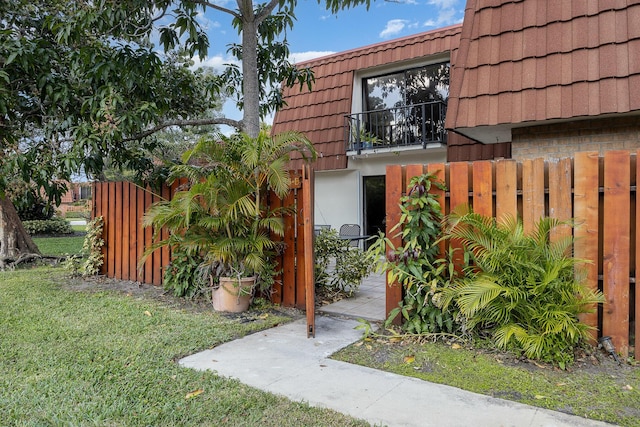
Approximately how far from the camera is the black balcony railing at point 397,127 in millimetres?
10164

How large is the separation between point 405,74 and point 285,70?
4117 millimetres

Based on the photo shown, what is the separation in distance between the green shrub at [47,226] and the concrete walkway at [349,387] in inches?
659

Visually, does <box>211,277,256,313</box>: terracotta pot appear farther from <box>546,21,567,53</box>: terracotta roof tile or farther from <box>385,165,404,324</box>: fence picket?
<box>546,21,567,53</box>: terracotta roof tile

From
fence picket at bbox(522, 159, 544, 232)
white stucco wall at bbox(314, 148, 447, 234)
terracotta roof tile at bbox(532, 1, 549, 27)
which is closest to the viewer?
fence picket at bbox(522, 159, 544, 232)

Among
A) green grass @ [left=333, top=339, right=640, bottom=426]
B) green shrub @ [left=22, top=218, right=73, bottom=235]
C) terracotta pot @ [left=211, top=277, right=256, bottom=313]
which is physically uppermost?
green shrub @ [left=22, top=218, right=73, bottom=235]

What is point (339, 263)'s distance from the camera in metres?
6.33

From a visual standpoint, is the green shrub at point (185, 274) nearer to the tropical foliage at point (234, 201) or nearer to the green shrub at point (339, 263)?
the tropical foliage at point (234, 201)

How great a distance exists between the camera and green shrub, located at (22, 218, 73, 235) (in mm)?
17078

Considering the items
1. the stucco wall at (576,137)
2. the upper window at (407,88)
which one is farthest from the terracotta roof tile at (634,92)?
the upper window at (407,88)

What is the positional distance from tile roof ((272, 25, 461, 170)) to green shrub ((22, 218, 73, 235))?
11771 mm

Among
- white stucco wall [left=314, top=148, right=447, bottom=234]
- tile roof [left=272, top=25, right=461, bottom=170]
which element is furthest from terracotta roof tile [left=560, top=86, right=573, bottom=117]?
tile roof [left=272, top=25, right=461, bottom=170]

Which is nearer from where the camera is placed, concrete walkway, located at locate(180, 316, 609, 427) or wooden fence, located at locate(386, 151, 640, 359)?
concrete walkway, located at locate(180, 316, 609, 427)

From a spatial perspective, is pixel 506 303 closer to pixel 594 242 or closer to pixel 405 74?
pixel 594 242

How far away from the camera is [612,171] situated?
3592mm
